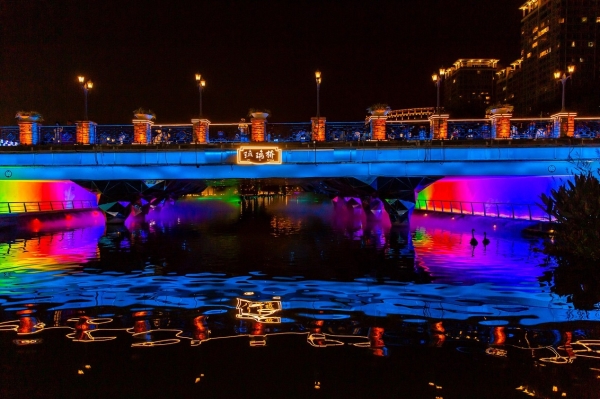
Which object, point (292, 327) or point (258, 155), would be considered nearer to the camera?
point (292, 327)

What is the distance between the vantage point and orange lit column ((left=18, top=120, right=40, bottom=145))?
1266 inches

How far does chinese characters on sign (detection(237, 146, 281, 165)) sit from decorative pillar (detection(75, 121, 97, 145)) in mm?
9199

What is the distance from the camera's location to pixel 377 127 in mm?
31828

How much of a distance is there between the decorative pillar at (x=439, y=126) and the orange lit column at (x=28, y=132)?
2338 cm

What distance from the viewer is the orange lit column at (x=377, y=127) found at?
31.7 meters

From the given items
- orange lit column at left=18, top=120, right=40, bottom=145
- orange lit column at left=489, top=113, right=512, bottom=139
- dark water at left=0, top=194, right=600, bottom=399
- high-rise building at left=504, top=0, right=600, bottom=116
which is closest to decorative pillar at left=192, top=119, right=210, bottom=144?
orange lit column at left=18, top=120, right=40, bottom=145

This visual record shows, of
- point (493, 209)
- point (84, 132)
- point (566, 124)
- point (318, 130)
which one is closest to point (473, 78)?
point (493, 209)

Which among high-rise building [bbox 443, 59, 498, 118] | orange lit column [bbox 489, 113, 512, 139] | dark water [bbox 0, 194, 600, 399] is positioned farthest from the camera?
high-rise building [bbox 443, 59, 498, 118]

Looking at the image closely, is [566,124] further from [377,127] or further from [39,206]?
[39,206]

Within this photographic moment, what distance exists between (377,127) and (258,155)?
23.5 ft

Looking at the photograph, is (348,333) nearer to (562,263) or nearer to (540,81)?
(562,263)

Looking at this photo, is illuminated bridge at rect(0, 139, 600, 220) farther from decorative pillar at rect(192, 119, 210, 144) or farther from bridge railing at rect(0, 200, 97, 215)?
bridge railing at rect(0, 200, 97, 215)

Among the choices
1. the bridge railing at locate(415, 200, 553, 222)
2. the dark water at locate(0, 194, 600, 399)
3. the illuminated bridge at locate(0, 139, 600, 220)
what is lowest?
the dark water at locate(0, 194, 600, 399)

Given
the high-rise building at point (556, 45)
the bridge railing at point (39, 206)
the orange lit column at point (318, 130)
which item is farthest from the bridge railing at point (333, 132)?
the high-rise building at point (556, 45)
